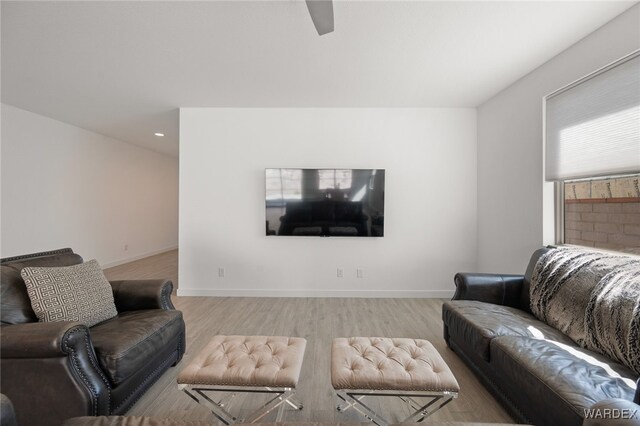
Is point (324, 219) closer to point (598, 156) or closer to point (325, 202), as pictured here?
point (325, 202)

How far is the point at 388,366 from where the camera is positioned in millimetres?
1490

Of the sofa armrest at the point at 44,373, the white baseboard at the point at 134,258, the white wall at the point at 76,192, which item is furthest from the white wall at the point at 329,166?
the white baseboard at the point at 134,258

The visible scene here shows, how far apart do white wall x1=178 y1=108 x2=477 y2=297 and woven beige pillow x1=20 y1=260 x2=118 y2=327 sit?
6.32ft

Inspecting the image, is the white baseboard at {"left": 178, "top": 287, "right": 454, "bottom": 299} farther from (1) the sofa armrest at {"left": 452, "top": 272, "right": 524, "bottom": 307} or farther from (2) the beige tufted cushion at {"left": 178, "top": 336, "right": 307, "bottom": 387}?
(2) the beige tufted cushion at {"left": 178, "top": 336, "right": 307, "bottom": 387}

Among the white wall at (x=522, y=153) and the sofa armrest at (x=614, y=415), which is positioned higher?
the white wall at (x=522, y=153)

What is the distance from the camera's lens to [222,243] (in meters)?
3.96

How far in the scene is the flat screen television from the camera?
12.5ft

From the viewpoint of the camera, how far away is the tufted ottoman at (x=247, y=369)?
138cm

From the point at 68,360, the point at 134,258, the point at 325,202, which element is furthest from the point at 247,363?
the point at 134,258

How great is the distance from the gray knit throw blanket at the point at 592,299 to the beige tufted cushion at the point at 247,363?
1727 millimetres

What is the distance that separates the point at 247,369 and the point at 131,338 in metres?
0.78

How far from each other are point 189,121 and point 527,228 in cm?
430

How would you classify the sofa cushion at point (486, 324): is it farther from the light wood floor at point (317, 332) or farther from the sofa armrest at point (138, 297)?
the sofa armrest at point (138, 297)

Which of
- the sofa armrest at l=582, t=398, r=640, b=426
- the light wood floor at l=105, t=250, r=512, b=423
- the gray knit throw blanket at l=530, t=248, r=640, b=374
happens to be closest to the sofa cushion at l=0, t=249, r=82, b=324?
the light wood floor at l=105, t=250, r=512, b=423
